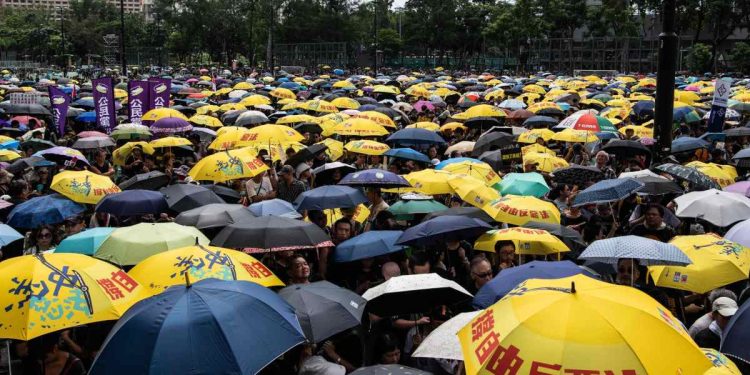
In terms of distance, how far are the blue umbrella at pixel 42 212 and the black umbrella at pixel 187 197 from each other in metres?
1.07

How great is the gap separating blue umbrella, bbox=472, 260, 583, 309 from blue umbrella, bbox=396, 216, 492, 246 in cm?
120

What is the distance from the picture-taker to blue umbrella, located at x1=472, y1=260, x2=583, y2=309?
5941 millimetres

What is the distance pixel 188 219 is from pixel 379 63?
231ft

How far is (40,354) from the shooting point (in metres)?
5.68

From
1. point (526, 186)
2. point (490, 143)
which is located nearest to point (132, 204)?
point (526, 186)

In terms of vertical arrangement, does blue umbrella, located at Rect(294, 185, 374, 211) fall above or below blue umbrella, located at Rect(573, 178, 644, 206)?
below

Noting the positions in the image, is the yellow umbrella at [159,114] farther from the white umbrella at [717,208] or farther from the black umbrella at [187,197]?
the white umbrella at [717,208]

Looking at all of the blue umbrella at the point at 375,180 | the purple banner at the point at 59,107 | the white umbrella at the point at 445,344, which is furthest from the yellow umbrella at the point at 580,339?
the purple banner at the point at 59,107

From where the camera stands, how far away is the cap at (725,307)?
19.7 feet

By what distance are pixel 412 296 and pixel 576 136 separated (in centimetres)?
914

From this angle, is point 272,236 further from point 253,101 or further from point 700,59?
point 700,59

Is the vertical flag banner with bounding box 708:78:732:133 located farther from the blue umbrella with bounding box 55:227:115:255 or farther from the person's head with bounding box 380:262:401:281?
the blue umbrella with bounding box 55:227:115:255

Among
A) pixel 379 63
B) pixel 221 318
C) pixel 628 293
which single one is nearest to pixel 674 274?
pixel 628 293

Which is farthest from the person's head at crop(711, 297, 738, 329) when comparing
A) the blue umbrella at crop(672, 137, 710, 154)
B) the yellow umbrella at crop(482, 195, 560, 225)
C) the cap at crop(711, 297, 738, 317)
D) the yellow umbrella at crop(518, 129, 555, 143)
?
the yellow umbrella at crop(518, 129, 555, 143)
